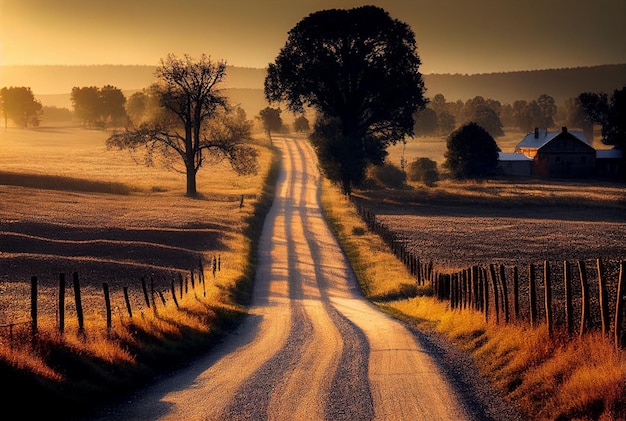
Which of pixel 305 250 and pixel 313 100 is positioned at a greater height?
pixel 313 100

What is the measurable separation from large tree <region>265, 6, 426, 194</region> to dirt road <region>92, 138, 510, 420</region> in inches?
1683

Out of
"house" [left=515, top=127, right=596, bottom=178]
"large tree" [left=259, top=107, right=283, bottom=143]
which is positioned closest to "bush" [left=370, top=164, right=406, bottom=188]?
"house" [left=515, top=127, right=596, bottom=178]

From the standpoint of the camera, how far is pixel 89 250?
45.4m

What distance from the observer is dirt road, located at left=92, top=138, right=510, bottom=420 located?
14.6 m

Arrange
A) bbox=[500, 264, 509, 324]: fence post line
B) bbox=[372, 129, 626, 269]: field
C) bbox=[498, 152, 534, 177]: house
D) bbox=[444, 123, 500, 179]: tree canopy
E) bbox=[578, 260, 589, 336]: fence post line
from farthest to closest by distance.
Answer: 1. bbox=[498, 152, 534, 177]: house
2. bbox=[444, 123, 500, 179]: tree canopy
3. bbox=[372, 129, 626, 269]: field
4. bbox=[500, 264, 509, 324]: fence post line
5. bbox=[578, 260, 589, 336]: fence post line

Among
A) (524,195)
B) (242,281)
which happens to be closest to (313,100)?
(524,195)

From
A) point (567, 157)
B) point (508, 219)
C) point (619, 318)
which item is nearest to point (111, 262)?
point (619, 318)

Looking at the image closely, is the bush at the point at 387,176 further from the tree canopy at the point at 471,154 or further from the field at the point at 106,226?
the field at the point at 106,226

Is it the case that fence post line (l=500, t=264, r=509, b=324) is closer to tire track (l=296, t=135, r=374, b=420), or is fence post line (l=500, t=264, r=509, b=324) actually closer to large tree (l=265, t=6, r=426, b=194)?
tire track (l=296, t=135, r=374, b=420)

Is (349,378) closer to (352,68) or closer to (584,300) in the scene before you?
(584,300)

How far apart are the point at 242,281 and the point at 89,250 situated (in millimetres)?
11175

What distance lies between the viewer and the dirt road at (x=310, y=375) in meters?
14.6

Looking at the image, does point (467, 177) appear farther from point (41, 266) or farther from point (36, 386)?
point (36, 386)

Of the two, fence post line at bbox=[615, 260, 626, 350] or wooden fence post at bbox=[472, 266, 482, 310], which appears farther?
wooden fence post at bbox=[472, 266, 482, 310]
